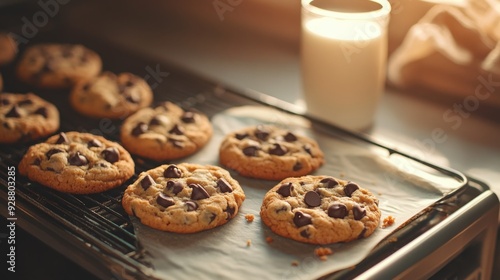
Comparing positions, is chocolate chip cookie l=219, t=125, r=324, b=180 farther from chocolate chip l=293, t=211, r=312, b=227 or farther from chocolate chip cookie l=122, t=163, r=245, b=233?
chocolate chip l=293, t=211, r=312, b=227

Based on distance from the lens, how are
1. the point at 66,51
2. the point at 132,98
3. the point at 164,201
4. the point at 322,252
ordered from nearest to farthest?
the point at 322,252 → the point at 164,201 → the point at 132,98 → the point at 66,51

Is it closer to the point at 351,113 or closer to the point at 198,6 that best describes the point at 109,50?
the point at 198,6

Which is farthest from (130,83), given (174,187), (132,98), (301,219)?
(301,219)

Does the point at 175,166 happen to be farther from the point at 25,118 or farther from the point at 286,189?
the point at 25,118

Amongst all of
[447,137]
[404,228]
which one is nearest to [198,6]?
[447,137]

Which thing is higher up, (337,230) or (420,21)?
(420,21)

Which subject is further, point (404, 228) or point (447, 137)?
point (447, 137)

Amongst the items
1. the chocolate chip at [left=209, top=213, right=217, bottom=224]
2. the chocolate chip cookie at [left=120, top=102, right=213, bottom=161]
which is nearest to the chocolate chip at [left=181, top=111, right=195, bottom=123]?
the chocolate chip cookie at [left=120, top=102, right=213, bottom=161]
